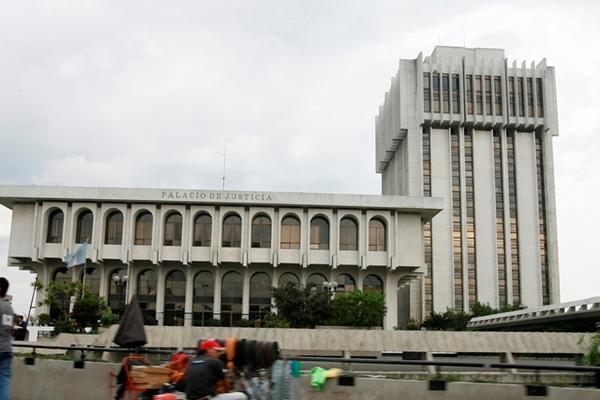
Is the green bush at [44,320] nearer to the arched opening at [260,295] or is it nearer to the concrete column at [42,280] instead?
the concrete column at [42,280]

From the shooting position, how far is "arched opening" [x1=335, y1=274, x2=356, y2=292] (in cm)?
6525

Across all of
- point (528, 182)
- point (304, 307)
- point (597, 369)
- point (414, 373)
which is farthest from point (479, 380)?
point (528, 182)

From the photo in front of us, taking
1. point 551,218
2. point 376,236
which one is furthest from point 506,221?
point 376,236

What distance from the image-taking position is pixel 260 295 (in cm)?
6556

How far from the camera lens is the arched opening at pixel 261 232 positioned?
6425 cm

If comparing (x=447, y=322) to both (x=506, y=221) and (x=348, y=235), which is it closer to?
(x=348, y=235)

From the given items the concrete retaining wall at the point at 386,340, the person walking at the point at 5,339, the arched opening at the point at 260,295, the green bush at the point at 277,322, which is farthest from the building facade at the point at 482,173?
the person walking at the point at 5,339

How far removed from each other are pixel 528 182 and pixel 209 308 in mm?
52268

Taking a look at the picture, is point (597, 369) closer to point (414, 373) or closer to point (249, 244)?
point (414, 373)

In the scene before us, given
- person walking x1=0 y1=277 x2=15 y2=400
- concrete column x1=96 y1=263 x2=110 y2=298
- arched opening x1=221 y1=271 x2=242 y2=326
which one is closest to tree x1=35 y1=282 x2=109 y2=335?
concrete column x1=96 y1=263 x2=110 y2=298

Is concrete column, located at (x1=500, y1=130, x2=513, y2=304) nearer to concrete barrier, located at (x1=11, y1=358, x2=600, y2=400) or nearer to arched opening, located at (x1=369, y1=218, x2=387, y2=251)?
arched opening, located at (x1=369, y1=218, x2=387, y2=251)

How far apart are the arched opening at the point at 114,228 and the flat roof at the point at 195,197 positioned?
210cm

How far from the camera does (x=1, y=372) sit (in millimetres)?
8805

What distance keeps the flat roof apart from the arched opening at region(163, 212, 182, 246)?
2.34 meters
